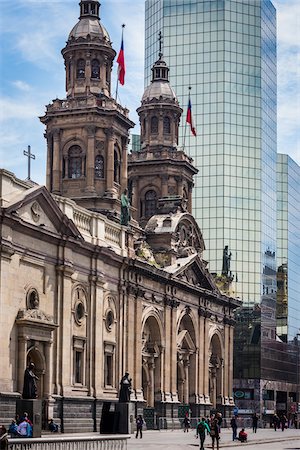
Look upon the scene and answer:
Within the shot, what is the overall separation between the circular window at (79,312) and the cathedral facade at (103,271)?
0.08m

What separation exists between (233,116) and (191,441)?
82089 mm

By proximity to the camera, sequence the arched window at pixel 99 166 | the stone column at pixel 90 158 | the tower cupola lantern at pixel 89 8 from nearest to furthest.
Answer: the stone column at pixel 90 158 < the arched window at pixel 99 166 < the tower cupola lantern at pixel 89 8

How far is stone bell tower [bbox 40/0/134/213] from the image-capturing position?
95812 millimetres

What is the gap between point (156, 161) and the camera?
373 ft

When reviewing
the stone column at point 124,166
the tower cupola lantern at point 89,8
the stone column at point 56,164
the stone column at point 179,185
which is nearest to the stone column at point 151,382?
the stone column at point 124,166

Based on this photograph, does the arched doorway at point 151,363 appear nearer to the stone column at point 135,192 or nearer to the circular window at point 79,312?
the circular window at point 79,312

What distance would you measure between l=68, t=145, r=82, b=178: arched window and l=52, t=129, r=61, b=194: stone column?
37.8 inches

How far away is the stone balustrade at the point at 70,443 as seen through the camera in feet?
130

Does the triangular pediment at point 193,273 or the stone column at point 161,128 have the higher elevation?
the stone column at point 161,128

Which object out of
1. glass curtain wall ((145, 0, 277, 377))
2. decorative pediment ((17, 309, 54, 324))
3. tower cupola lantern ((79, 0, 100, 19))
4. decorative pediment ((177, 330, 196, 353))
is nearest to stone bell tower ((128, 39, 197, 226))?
decorative pediment ((177, 330, 196, 353))

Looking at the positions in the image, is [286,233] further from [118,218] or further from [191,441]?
[191,441]

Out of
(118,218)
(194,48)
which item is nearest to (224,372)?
(118,218)

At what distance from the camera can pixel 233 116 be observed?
5748 inches

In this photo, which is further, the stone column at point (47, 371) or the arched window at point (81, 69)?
the arched window at point (81, 69)
